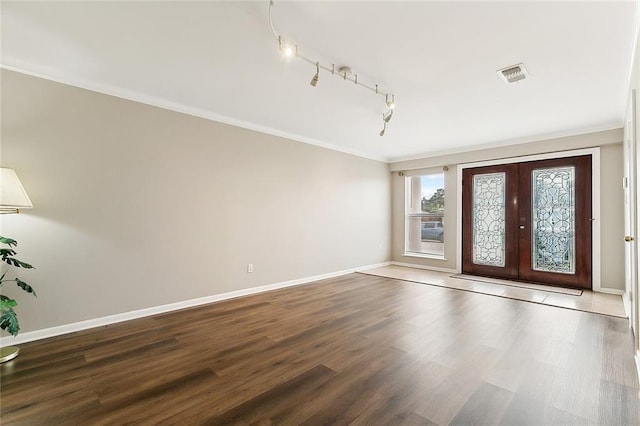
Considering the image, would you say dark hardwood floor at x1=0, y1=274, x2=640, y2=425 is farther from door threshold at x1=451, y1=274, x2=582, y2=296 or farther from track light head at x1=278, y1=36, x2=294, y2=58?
track light head at x1=278, y1=36, x2=294, y2=58

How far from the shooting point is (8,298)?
248 cm

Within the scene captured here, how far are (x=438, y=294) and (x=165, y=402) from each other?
3.76 meters

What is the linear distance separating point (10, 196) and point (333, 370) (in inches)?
117

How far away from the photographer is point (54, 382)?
2.06 meters

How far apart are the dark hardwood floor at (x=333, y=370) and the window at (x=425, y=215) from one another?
10.1ft

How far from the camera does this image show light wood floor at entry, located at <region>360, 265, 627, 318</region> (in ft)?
12.0

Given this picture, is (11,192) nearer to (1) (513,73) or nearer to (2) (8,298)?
(2) (8,298)

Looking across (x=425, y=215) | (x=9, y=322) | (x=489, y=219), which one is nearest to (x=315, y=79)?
(x=9, y=322)

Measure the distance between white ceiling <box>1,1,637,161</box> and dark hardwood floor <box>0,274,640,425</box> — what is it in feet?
8.49

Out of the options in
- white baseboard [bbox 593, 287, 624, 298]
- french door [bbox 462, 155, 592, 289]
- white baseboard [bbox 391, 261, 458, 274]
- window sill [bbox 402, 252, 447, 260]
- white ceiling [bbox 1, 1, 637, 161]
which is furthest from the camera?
window sill [bbox 402, 252, 447, 260]

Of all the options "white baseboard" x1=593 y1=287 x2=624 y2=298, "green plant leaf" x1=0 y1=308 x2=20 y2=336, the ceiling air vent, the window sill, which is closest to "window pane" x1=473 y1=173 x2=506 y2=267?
the window sill

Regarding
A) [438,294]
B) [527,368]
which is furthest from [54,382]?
[438,294]

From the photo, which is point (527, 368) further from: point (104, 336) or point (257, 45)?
point (104, 336)

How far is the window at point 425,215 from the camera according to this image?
6.48 metres
